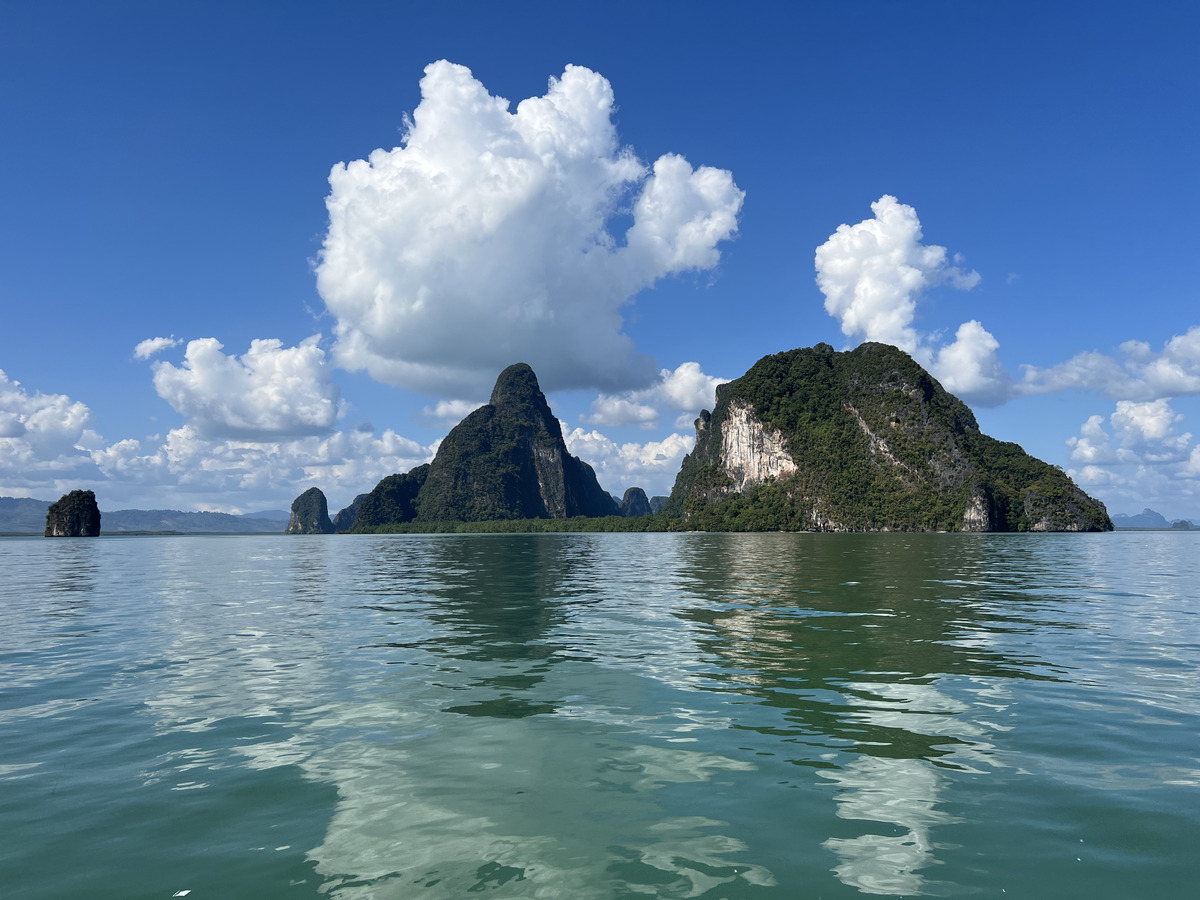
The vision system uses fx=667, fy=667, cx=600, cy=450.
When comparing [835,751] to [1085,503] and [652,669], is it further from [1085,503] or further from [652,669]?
[1085,503]

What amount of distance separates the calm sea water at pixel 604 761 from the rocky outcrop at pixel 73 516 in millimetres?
202311

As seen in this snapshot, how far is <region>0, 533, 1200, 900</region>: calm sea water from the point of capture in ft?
18.6

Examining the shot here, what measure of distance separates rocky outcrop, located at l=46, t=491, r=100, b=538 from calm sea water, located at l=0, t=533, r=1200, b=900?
202311 millimetres

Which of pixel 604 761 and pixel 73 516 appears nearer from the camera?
→ pixel 604 761

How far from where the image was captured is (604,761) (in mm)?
8320

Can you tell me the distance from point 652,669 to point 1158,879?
8.93 meters

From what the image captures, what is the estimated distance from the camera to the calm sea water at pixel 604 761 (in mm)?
5684

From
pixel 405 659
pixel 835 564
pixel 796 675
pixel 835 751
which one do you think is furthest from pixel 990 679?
pixel 835 564

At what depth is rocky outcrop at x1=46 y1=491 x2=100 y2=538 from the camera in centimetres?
17938

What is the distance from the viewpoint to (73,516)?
595ft

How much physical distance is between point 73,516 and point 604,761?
739 ft

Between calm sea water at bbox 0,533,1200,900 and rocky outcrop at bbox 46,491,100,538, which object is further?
rocky outcrop at bbox 46,491,100,538

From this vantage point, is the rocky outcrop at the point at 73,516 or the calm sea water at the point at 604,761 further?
the rocky outcrop at the point at 73,516

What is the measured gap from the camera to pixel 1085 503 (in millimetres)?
179500
